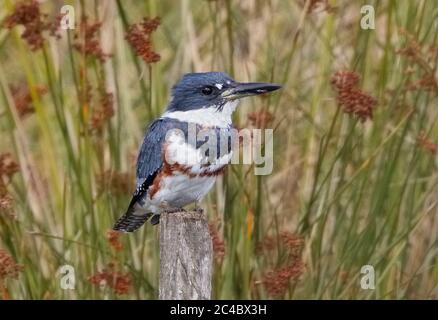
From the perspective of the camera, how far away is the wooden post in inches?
172

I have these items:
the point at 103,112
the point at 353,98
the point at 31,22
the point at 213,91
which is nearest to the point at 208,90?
the point at 213,91

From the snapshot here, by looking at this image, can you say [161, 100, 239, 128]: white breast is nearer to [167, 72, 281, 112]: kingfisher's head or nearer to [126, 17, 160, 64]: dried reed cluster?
[167, 72, 281, 112]: kingfisher's head

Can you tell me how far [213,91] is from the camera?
520 cm

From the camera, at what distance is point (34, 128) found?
8.30m

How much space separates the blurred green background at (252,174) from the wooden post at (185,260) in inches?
29.0

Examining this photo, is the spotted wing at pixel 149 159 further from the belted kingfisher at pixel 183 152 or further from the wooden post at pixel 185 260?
the wooden post at pixel 185 260

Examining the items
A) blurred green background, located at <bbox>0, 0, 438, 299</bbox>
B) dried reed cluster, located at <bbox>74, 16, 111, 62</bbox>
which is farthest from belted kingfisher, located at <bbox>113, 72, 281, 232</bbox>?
dried reed cluster, located at <bbox>74, 16, 111, 62</bbox>

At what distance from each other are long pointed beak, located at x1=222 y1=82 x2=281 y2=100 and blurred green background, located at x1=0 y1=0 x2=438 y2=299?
0.28m

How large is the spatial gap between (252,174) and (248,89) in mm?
719

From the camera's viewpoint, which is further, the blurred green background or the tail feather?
the blurred green background

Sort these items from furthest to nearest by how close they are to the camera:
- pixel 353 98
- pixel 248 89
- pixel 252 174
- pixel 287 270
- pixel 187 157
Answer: pixel 252 174
pixel 287 270
pixel 248 89
pixel 353 98
pixel 187 157

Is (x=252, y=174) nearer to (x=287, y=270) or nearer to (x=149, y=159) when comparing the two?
(x=287, y=270)

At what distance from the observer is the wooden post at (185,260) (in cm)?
437

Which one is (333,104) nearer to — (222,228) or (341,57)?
(341,57)
